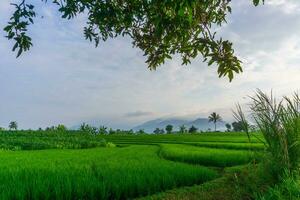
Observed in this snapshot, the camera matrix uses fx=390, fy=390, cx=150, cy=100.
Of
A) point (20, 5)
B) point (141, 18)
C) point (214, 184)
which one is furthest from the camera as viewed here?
point (214, 184)

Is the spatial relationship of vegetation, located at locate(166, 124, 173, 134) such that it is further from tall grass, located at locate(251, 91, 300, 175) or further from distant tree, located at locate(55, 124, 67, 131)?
tall grass, located at locate(251, 91, 300, 175)

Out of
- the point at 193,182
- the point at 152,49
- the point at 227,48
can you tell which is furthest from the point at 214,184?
the point at 227,48

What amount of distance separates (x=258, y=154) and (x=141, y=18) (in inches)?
126

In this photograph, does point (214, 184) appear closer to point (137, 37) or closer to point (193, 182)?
point (193, 182)

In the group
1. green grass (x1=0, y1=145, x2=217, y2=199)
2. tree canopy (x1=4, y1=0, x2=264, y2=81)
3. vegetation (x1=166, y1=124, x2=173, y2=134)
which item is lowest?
green grass (x1=0, y1=145, x2=217, y2=199)

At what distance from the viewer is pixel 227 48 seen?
4.57 metres

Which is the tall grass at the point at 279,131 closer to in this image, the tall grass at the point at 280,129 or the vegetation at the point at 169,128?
the tall grass at the point at 280,129

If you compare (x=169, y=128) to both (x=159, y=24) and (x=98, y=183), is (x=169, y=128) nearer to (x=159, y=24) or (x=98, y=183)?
(x=98, y=183)

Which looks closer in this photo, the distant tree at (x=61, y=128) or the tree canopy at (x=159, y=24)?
the tree canopy at (x=159, y=24)

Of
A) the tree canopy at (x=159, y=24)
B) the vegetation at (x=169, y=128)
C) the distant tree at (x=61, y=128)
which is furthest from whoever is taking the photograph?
the vegetation at (x=169, y=128)

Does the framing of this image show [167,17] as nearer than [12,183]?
Yes

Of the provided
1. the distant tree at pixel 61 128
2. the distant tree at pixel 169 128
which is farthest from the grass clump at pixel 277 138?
the distant tree at pixel 169 128

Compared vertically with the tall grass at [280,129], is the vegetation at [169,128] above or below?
above

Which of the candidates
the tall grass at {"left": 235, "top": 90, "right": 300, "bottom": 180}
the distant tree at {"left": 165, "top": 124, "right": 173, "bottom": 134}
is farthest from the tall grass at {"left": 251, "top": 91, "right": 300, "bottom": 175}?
the distant tree at {"left": 165, "top": 124, "right": 173, "bottom": 134}
